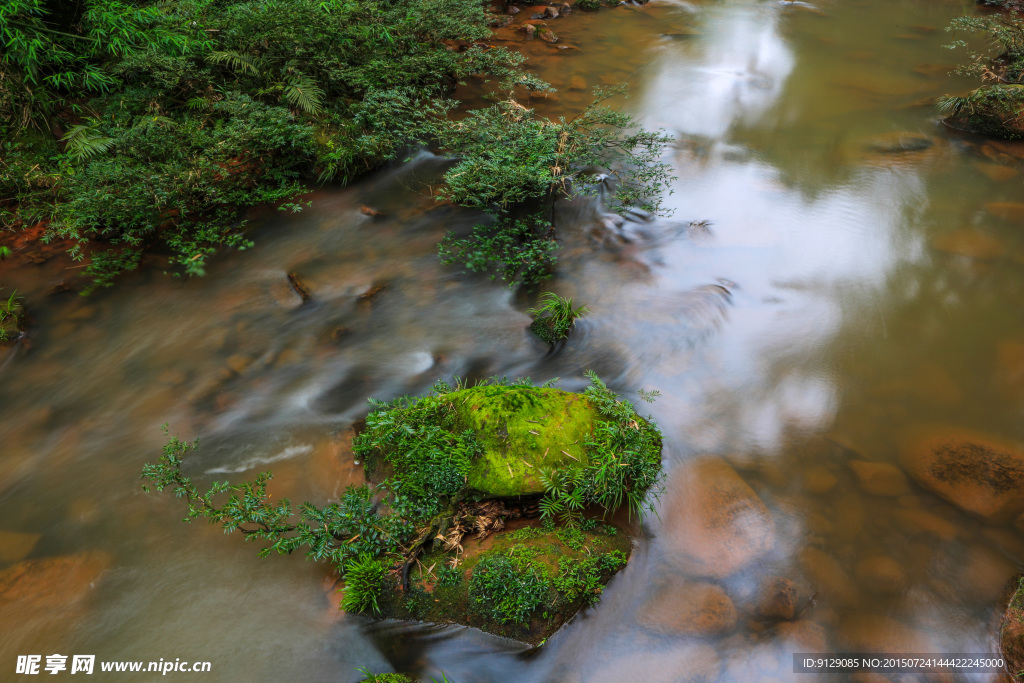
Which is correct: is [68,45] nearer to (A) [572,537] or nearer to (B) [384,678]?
(B) [384,678]

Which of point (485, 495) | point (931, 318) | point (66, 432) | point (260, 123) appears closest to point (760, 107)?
point (931, 318)

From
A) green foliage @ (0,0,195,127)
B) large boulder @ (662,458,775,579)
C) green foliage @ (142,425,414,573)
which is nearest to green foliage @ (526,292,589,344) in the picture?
large boulder @ (662,458,775,579)

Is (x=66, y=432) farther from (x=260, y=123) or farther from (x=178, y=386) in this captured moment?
(x=260, y=123)

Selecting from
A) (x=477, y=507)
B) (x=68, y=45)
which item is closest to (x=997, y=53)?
(x=477, y=507)

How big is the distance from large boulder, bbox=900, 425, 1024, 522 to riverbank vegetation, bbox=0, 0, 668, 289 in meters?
4.01

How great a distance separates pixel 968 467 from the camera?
4.57 metres

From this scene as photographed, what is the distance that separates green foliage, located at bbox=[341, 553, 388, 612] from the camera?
3.55 m

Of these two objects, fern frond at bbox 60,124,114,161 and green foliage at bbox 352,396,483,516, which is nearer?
green foliage at bbox 352,396,483,516

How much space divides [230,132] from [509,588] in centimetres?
651

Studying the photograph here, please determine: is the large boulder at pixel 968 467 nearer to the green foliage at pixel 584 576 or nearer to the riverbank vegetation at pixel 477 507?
the riverbank vegetation at pixel 477 507

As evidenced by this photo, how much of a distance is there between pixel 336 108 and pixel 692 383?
6.48 m

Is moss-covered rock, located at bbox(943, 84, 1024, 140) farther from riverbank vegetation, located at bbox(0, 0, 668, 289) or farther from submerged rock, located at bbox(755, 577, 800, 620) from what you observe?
submerged rock, located at bbox(755, 577, 800, 620)

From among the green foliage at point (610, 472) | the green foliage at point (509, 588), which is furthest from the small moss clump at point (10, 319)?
the green foliage at point (610, 472)

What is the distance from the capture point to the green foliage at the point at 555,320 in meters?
5.64
